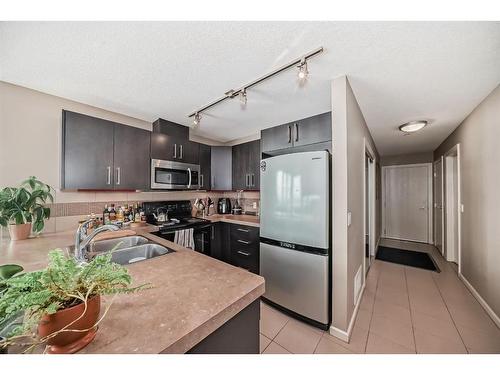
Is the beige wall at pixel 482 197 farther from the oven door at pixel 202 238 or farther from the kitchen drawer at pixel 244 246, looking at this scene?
the oven door at pixel 202 238

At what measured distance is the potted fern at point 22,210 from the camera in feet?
5.10

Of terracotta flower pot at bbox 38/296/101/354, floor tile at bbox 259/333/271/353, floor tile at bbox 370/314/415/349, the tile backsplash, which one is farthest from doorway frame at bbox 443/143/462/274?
the tile backsplash

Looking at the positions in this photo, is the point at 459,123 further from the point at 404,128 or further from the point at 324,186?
the point at 324,186

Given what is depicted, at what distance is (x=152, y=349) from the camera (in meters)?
0.49

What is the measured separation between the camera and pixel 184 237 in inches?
95.2

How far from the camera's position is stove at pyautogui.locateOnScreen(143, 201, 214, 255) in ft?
7.97

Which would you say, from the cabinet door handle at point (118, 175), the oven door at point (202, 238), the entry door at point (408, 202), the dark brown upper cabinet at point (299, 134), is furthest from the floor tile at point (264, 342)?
the entry door at point (408, 202)

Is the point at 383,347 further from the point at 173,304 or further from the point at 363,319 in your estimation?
the point at 173,304

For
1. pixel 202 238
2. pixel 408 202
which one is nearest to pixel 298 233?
pixel 202 238

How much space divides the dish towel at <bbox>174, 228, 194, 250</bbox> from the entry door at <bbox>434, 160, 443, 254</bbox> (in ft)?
15.2

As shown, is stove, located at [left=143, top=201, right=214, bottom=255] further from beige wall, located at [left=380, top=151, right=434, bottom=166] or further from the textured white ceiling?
beige wall, located at [left=380, top=151, right=434, bottom=166]

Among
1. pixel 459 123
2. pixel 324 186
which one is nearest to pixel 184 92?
pixel 324 186

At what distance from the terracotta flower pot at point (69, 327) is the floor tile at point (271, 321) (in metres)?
1.53

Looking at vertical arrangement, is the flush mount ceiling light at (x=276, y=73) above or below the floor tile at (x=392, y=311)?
above
